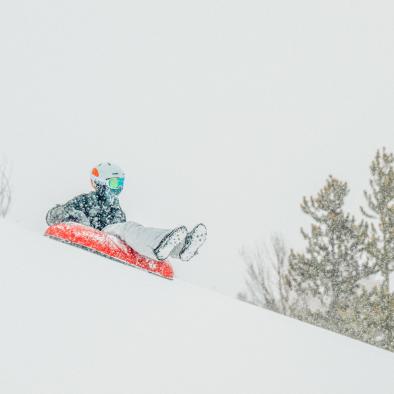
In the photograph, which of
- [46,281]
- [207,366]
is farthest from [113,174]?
[207,366]

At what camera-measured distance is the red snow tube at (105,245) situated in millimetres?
2758

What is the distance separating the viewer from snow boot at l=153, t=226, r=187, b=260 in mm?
2619

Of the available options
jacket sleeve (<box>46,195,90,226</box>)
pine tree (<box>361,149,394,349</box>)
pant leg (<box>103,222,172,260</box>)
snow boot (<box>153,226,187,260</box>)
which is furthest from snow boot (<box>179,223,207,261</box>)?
pine tree (<box>361,149,394,349</box>)

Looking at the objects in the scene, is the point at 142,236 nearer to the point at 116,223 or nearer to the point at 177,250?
the point at 177,250

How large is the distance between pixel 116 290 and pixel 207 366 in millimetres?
491

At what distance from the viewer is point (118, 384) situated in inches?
32.9

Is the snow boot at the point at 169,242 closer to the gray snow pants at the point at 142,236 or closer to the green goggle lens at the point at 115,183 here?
the gray snow pants at the point at 142,236

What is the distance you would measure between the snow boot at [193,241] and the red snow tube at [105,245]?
19 cm

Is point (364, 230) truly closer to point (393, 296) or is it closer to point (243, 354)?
point (393, 296)

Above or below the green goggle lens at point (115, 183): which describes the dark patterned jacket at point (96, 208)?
below

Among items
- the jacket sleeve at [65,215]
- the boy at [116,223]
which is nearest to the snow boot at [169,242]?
the boy at [116,223]

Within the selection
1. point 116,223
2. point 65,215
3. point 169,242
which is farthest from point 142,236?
point 65,215

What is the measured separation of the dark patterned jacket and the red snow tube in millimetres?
440

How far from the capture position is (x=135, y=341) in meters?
1.08
